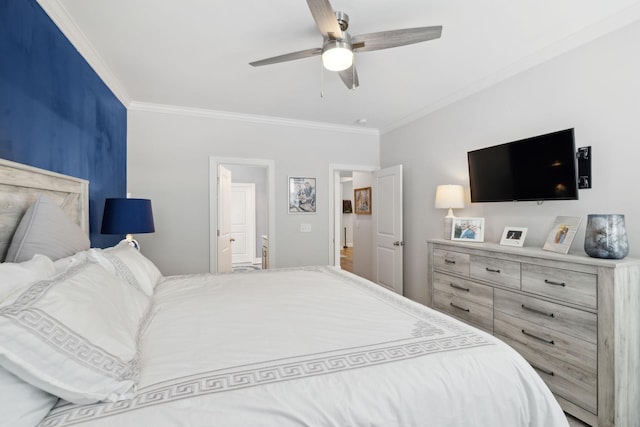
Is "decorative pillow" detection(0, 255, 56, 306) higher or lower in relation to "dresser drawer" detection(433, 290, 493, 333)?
higher

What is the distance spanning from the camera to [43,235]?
1.47m

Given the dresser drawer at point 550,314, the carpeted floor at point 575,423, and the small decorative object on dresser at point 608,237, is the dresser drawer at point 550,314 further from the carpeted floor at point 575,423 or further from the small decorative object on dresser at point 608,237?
the carpeted floor at point 575,423

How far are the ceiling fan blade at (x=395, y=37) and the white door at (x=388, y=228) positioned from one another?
2292 mm

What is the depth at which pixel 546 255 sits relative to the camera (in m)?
1.99

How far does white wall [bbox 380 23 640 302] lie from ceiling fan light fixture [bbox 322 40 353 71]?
1.73 meters

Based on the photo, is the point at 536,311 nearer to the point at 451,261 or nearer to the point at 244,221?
the point at 451,261

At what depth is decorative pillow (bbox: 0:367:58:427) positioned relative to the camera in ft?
2.37

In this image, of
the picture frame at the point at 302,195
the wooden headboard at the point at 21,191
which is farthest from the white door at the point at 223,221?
the wooden headboard at the point at 21,191

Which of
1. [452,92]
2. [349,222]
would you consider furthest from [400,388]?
[349,222]

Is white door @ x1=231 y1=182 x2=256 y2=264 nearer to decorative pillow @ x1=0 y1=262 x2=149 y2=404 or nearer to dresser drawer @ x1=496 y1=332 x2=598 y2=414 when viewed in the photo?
dresser drawer @ x1=496 y1=332 x2=598 y2=414

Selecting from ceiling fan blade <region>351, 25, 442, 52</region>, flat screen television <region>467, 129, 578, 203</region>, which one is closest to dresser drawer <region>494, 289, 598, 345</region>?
flat screen television <region>467, 129, 578, 203</region>

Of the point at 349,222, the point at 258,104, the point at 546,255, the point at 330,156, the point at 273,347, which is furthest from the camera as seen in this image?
the point at 349,222

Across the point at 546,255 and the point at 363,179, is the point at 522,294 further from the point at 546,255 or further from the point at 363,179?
the point at 363,179

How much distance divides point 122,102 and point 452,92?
358cm
